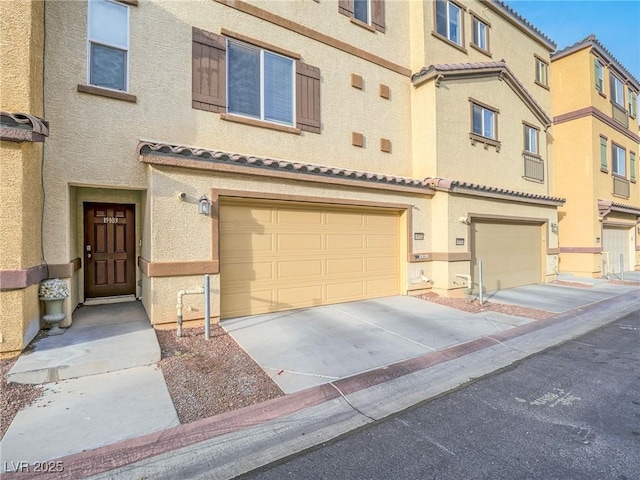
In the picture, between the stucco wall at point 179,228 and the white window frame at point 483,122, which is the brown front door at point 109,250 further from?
the white window frame at point 483,122

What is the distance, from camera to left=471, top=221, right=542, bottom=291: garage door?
1068 cm

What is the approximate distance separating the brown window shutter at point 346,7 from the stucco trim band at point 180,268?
7786 mm

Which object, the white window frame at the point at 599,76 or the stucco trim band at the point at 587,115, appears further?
the white window frame at the point at 599,76

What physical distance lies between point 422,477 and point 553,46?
62.3 feet

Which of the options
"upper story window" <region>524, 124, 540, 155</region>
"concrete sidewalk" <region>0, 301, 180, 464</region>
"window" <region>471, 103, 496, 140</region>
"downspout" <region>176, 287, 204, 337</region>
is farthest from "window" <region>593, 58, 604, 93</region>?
"concrete sidewalk" <region>0, 301, 180, 464</region>

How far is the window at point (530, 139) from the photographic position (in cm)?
1295

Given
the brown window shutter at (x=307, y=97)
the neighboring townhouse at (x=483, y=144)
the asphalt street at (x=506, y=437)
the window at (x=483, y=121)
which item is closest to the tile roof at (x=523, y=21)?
the neighboring townhouse at (x=483, y=144)

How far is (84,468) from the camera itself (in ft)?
8.90

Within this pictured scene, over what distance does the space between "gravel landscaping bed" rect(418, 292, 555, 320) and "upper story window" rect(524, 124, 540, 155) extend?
7.50 meters

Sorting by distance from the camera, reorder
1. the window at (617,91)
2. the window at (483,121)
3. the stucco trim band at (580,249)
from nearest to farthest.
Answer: the window at (483,121) → the stucco trim band at (580,249) → the window at (617,91)

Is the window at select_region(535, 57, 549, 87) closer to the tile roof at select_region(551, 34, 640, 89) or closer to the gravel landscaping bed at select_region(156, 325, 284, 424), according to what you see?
the tile roof at select_region(551, 34, 640, 89)

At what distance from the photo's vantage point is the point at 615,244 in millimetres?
16891

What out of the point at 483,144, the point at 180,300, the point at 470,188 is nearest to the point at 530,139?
the point at 483,144

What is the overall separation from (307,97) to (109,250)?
5.91 meters
